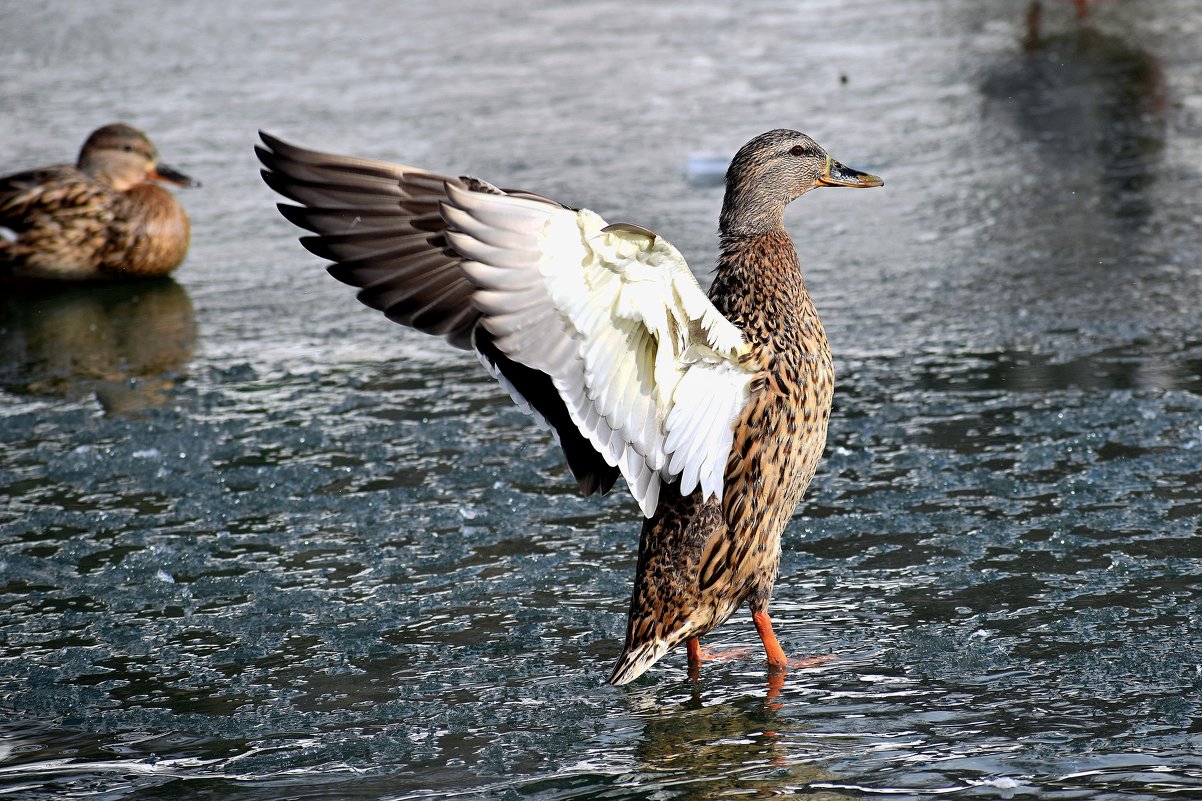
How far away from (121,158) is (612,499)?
407 centimetres

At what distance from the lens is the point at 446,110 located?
32.6 feet

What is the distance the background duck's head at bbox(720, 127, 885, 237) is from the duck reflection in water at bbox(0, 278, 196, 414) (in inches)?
108

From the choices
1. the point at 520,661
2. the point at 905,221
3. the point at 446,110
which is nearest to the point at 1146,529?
the point at 520,661

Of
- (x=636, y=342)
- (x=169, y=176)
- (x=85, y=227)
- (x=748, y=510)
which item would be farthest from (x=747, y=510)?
(x=169, y=176)

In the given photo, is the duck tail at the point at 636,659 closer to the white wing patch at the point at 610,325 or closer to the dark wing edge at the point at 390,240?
the white wing patch at the point at 610,325

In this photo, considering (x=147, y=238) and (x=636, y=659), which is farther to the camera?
(x=147, y=238)

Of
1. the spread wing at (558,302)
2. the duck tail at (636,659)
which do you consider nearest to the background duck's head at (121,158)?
the spread wing at (558,302)

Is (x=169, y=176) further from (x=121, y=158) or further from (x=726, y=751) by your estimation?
(x=726, y=751)

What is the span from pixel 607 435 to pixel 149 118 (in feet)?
23.7

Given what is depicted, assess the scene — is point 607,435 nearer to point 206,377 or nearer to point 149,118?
point 206,377

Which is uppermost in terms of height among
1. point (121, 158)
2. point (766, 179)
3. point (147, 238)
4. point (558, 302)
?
point (121, 158)

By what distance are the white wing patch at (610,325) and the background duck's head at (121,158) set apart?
15.9ft

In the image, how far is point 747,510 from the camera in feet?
13.7

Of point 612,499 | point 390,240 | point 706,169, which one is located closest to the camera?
point 390,240
